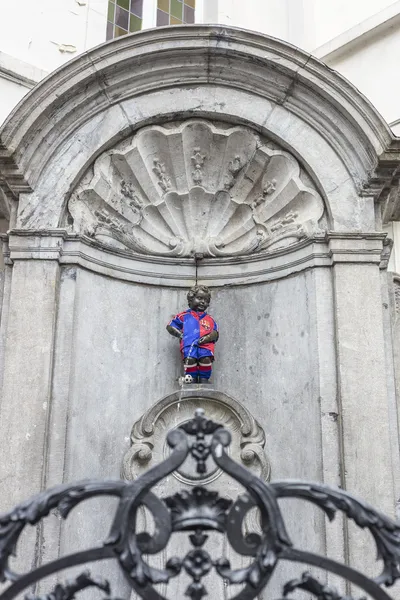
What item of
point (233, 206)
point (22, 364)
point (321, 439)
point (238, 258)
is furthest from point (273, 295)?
point (22, 364)

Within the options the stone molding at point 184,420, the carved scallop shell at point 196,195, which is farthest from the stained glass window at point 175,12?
the stone molding at point 184,420

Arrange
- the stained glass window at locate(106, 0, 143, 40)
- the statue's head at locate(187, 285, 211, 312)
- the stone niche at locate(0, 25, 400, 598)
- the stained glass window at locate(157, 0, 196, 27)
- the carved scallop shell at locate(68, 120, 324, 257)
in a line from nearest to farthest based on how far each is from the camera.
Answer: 1. the stone niche at locate(0, 25, 400, 598)
2. the statue's head at locate(187, 285, 211, 312)
3. the carved scallop shell at locate(68, 120, 324, 257)
4. the stained glass window at locate(106, 0, 143, 40)
5. the stained glass window at locate(157, 0, 196, 27)

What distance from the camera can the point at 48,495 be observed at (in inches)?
124

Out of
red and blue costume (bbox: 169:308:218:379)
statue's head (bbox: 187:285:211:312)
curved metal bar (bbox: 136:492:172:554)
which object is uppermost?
statue's head (bbox: 187:285:211:312)

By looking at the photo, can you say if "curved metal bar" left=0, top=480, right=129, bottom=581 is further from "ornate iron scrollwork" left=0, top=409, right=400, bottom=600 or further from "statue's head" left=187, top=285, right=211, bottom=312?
"statue's head" left=187, top=285, right=211, bottom=312

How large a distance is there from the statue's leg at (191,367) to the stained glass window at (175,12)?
145 inches

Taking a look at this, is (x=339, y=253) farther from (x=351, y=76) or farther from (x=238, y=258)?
(x=351, y=76)

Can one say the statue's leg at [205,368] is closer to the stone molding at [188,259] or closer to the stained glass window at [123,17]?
the stone molding at [188,259]

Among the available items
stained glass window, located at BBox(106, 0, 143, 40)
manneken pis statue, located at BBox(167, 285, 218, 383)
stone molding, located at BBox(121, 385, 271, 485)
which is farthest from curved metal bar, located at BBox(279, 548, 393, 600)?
stained glass window, located at BBox(106, 0, 143, 40)

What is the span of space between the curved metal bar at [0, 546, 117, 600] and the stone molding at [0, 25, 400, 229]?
10.5 feet

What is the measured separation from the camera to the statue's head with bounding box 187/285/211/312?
6047mm

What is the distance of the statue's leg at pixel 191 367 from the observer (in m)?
5.97

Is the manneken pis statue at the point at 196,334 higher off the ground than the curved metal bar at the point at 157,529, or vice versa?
the manneken pis statue at the point at 196,334

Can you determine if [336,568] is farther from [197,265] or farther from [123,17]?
[123,17]
